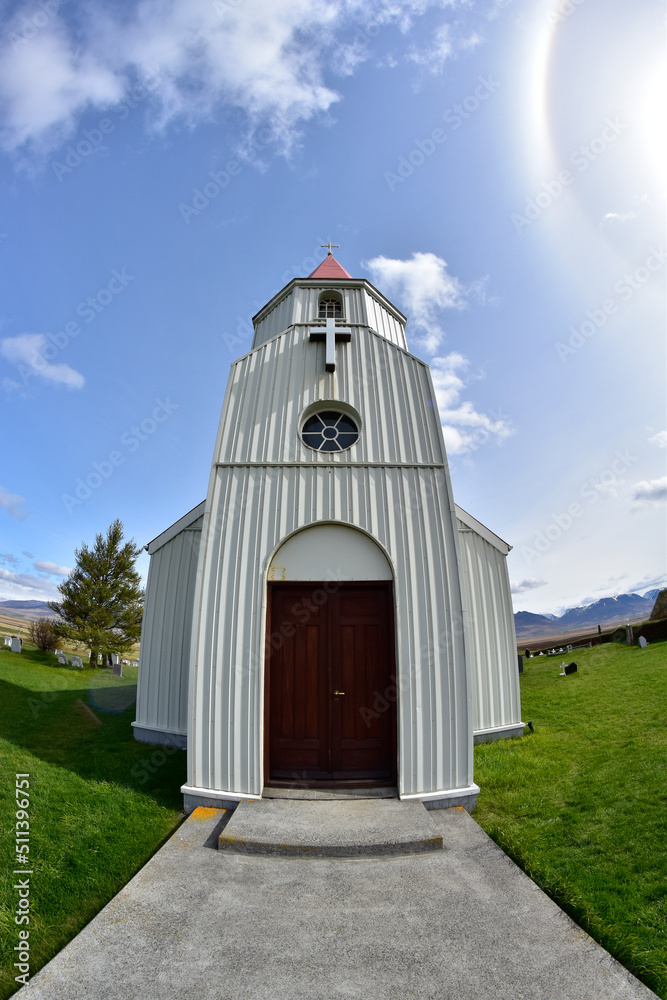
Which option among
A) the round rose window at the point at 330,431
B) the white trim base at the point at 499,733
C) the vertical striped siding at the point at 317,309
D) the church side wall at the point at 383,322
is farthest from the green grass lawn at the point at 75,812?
the church side wall at the point at 383,322

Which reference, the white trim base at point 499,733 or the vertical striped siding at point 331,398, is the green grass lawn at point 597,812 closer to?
the white trim base at point 499,733

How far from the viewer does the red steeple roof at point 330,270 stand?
38.4ft

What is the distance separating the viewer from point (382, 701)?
7.14m

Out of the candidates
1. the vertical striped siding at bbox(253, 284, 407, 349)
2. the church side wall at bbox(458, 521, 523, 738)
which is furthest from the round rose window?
the church side wall at bbox(458, 521, 523, 738)

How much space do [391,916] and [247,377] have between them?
7929 mm

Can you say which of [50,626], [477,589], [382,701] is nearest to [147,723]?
[382,701]

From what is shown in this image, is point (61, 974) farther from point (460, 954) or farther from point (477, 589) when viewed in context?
point (477, 589)

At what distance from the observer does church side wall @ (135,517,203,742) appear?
943 centimetres

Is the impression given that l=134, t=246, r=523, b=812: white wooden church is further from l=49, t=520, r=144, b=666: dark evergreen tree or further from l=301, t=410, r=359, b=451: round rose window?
l=49, t=520, r=144, b=666: dark evergreen tree

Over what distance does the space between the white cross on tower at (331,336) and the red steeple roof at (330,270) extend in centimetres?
354

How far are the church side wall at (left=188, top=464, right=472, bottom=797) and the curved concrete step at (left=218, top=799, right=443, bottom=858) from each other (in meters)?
0.50

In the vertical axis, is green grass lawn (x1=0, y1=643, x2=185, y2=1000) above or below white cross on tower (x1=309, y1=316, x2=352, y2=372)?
below

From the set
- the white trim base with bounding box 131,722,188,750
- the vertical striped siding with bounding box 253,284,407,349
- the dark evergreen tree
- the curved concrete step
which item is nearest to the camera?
the curved concrete step

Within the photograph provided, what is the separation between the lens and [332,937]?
398 centimetres
